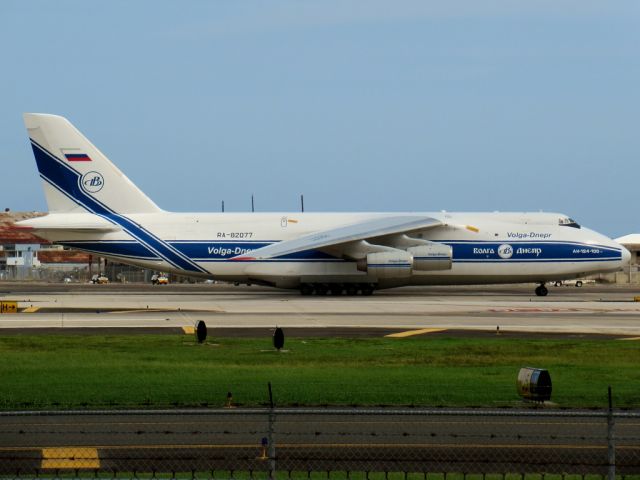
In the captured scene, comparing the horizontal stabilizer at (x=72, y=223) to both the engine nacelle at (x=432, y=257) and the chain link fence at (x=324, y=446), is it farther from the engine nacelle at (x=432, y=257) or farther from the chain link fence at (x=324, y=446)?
the chain link fence at (x=324, y=446)

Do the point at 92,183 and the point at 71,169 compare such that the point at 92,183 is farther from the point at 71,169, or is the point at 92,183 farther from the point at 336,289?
the point at 336,289

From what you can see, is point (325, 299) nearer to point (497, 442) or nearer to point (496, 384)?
point (496, 384)

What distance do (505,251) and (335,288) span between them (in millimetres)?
9026

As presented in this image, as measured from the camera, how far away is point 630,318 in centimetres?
3919

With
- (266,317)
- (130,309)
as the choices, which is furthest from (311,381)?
→ (130,309)

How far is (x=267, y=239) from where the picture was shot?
56.1 meters

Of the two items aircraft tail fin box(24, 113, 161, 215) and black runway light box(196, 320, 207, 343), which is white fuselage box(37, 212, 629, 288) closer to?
aircraft tail fin box(24, 113, 161, 215)

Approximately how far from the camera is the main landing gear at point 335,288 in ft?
186

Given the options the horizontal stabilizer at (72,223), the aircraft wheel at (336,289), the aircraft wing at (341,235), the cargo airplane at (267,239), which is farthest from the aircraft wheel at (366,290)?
the horizontal stabilizer at (72,223)

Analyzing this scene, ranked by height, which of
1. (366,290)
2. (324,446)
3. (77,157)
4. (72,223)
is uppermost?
(77,157)

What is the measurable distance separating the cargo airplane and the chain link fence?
1520 inches

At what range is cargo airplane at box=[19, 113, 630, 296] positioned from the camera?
55000mm

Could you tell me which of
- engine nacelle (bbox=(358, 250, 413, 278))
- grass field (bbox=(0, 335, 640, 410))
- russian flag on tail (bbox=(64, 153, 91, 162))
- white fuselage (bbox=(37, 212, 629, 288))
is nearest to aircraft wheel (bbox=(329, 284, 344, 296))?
white fuselage (bbox=(37, 212, 629, 288))

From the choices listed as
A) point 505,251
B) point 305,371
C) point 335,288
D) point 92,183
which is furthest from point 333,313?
point 92,183
